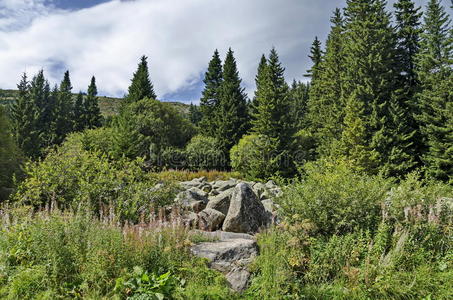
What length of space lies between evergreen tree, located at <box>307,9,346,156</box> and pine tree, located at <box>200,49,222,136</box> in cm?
1140

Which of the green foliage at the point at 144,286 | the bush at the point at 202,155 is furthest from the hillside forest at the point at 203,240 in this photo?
the bush at the point at 202,155

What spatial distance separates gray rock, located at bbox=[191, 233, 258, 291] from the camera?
3.88 m

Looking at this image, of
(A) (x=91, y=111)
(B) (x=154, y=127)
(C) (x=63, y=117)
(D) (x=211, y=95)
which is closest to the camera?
(B) (x=154, y=127)

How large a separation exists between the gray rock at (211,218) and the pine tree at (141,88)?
107 feet

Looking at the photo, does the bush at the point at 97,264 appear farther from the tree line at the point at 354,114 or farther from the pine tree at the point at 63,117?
the pine tree at the point at 63,117

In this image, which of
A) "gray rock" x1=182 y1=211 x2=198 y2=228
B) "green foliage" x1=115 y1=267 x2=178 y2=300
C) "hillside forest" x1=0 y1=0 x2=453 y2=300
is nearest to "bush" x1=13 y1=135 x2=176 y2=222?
"hillside forest" x1=0 y1=0 x2=453 y2=300

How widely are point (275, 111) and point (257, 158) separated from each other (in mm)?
4389

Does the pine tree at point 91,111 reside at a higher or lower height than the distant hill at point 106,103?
Result: lower

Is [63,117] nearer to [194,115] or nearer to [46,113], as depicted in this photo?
[46,113]

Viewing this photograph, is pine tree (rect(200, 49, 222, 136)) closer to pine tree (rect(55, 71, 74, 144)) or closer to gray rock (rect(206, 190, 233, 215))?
pine tree (rect(55, 71, 74, 144))

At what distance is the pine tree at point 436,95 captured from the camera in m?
17.4

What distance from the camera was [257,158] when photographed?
22.4 meters

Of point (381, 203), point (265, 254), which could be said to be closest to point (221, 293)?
point (265, 254)

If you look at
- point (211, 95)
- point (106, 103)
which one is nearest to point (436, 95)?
point (211, 95)
